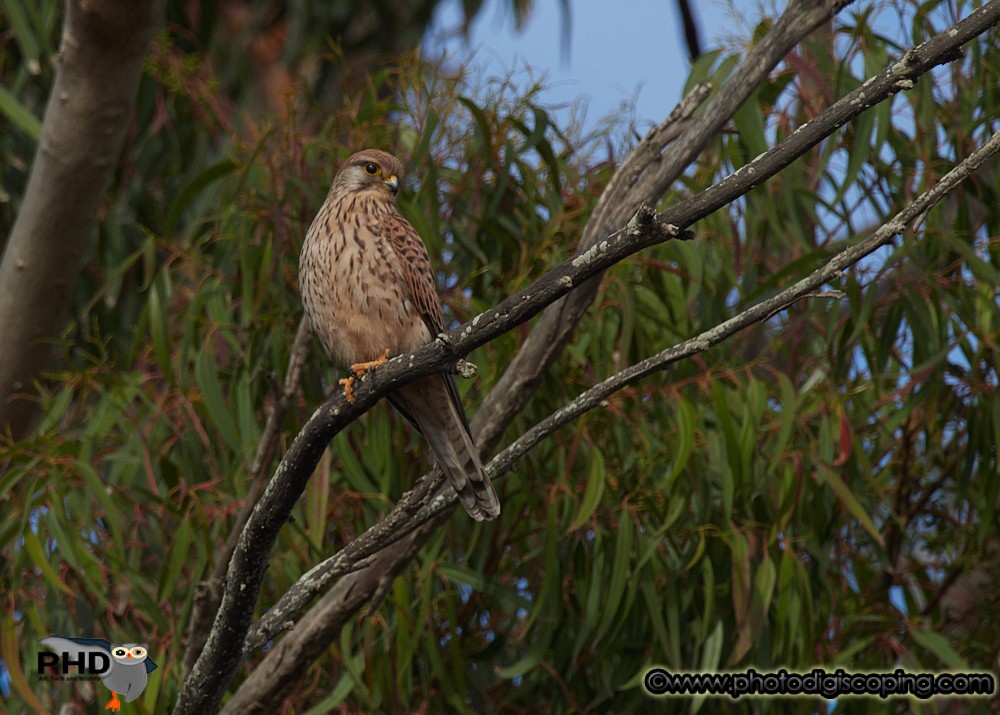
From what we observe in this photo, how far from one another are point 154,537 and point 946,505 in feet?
8.19

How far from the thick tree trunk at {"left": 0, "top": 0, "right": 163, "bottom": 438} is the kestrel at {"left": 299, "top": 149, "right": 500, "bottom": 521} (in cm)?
63

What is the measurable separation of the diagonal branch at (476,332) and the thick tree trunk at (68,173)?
138cm

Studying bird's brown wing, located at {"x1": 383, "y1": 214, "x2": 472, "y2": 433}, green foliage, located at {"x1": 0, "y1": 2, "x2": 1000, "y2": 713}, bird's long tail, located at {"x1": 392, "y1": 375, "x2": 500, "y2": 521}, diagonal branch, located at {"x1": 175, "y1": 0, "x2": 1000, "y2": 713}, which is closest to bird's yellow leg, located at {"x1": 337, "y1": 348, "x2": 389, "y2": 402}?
diagonal branch, located at {"x1": 175, "y1": 0, "x2": 1000, "y2": 713}

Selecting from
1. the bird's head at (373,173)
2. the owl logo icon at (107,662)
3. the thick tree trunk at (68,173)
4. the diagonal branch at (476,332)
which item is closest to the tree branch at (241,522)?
the diagonal branch at (476,332)

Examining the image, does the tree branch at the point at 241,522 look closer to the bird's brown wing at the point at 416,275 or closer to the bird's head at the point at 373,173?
the bird's brown wing at the point at 416,275

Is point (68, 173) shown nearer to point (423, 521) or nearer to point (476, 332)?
point (423, 521)

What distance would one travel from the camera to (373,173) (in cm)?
329

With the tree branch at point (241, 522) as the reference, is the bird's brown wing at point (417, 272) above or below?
above

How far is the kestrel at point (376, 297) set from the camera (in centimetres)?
291

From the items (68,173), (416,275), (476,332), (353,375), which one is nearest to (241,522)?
(353,375)

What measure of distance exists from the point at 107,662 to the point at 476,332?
1.54 m

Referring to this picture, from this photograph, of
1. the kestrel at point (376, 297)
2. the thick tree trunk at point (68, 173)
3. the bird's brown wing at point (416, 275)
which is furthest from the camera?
the thick tree trunk at point (68, 173)

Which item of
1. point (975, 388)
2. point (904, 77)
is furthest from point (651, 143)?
point (975, 388)

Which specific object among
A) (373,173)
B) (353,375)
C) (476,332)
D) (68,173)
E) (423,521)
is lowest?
(423,521)
